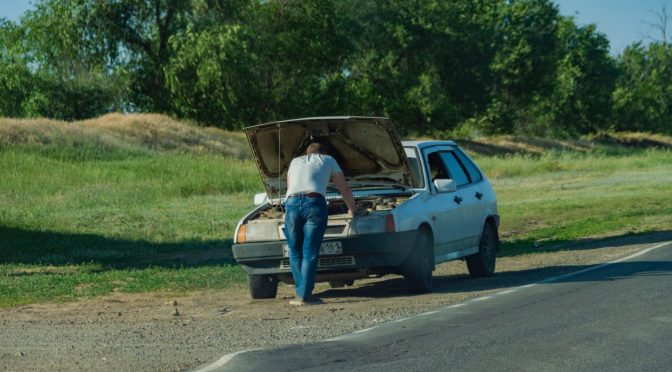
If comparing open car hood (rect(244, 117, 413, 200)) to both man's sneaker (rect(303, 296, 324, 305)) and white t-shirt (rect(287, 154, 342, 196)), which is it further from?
man's sneaker (rect(303, 296, 324, 305))

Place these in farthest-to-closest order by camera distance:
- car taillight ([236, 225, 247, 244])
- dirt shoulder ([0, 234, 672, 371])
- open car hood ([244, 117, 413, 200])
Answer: open car hood ([244, 117, 413, 200]) < car taillight ([236, 225, 247, 244]) < dirt shoulder ([0, 234, 672, 371])

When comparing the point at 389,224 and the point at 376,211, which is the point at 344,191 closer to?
the point at 376,211

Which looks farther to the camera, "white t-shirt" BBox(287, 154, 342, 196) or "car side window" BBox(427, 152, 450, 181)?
"car side window" BBox(427, 152, 450, 181)

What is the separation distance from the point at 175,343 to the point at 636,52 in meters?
A: 130

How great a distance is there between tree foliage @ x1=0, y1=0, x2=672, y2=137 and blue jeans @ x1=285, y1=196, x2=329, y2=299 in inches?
1569

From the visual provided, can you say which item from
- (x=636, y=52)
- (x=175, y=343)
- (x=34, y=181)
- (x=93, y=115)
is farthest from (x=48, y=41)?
(x=636, y=52)

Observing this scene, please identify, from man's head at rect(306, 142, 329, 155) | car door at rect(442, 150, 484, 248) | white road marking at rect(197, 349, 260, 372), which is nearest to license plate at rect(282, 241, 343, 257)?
man's head at rect(306, 142, 329, 155)

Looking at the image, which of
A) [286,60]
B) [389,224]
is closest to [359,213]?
[389,224]

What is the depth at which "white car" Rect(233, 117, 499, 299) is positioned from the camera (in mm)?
12641

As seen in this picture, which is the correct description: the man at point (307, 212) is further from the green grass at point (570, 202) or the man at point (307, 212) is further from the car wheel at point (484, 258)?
the green grass at point (570, 202)

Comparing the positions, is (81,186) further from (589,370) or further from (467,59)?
(467,59)

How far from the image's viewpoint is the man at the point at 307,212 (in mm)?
12234

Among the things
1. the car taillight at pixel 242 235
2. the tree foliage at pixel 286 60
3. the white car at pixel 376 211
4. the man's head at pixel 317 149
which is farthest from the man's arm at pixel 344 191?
the tree foliage at pixel 286 60

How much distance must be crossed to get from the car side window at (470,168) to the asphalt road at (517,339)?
11.4 ft
